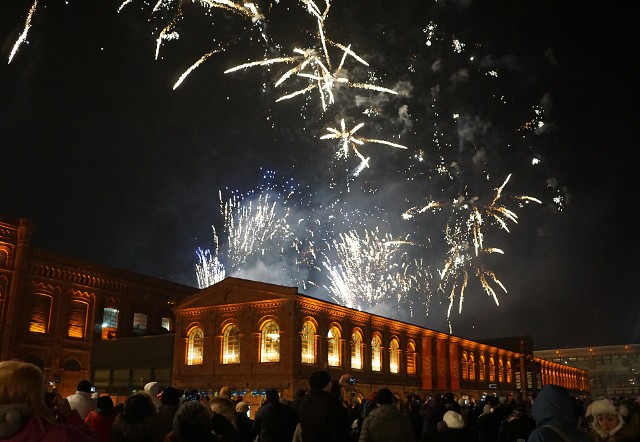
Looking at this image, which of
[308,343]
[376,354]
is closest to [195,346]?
[308,343]

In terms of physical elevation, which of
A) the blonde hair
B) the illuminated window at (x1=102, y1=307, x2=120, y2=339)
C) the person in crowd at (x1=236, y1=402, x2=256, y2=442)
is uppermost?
the illuminated window at (x1=102, y1=307, x2=120, y2=339)

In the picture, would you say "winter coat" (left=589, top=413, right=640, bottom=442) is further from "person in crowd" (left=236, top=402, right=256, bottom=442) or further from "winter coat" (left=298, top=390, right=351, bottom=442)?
"person in crowd" (left=236, top=402, right=256, bottom=442)

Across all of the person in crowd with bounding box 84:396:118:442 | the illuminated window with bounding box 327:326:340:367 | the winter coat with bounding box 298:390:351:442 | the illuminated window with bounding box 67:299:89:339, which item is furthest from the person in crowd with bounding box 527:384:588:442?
the illuminated window with bounding box 67:299:89:339

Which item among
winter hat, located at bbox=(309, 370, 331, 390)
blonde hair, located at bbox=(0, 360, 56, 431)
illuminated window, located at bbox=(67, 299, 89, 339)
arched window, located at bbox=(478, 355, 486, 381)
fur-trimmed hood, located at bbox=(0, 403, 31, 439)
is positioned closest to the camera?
fur-trimmed hood, located at bbox=(0, 403, 31, 439)

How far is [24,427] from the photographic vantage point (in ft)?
10.7

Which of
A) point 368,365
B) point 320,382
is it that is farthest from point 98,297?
point 320,382

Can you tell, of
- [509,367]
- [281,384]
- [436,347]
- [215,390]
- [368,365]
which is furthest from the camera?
[509,367]

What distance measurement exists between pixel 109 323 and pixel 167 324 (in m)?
6.13

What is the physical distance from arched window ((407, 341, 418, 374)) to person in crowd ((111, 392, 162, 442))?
40.3m

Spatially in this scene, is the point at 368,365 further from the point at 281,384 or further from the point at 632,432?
the point at 632,432

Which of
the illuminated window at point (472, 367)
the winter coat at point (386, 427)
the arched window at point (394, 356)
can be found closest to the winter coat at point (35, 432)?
the winter coat at point (386, 427)

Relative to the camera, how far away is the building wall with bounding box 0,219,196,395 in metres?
40.4

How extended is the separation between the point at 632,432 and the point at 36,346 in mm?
42234

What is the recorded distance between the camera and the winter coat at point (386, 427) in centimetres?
756
